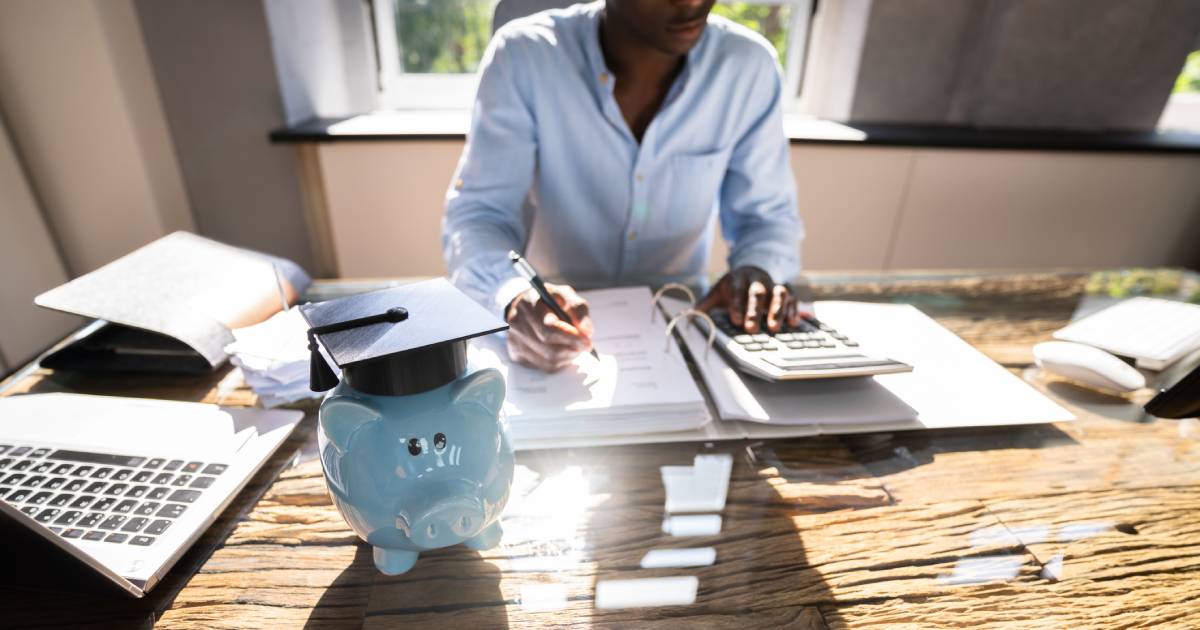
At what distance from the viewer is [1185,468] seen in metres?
0.64

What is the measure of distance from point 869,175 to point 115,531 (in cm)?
216

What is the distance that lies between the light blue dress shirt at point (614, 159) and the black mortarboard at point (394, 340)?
21.6 inches

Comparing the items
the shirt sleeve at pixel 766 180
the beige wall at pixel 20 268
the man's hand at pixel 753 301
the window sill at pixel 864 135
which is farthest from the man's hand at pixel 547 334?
the beige wall at pixel 20 268

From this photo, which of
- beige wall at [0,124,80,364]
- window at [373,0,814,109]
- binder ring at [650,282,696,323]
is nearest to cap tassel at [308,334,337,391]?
binder ring at [650,282,696,323]

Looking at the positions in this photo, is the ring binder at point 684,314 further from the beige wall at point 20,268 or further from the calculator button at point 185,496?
the beige wall at point 20,268

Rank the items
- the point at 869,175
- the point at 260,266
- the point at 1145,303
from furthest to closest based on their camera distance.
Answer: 1. the point at 869,175
2. the point at 1145,303
3. the point at 260,266

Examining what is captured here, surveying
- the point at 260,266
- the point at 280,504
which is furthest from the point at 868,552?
the point at 260,266

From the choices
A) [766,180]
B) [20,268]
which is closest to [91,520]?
[766,180]

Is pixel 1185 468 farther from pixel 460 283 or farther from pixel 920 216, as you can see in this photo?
pixel 920 216

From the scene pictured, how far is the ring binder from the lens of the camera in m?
0.76

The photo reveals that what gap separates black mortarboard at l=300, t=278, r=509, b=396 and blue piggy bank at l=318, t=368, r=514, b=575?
0.03ft

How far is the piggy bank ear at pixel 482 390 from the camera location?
40 cm

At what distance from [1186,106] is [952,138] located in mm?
1337

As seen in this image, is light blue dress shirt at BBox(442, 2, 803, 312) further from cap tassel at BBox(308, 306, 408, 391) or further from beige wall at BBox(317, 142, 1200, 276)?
beige wall at BBox(317, 142, 1200, 276)
